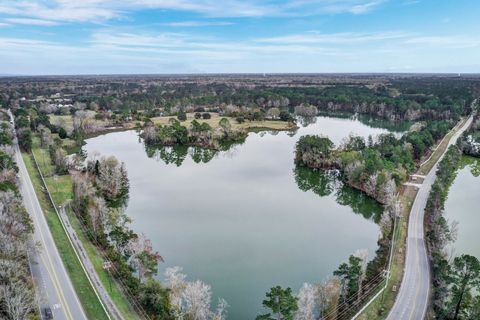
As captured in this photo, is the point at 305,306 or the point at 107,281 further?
the point at 107,281

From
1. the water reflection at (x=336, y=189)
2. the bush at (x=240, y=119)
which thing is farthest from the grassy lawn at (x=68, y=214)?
the bush at (x=240, y=119)

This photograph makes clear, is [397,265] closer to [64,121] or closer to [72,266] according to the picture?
[72,266]

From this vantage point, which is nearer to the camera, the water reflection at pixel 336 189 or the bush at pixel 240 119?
the water reflection at pixel 336 189

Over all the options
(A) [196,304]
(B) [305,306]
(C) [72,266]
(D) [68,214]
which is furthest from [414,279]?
(D) [68,214]

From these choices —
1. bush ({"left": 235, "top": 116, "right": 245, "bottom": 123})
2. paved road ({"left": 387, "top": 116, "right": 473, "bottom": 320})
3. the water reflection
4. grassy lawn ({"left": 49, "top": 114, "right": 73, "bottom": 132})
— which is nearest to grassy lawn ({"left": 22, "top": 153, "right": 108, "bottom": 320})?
paved road ({"left": 387, "top": 116, "right": 473, "bottom": 320})

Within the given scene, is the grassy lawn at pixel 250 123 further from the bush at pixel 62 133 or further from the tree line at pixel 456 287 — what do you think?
the tree line at pixel 456 287

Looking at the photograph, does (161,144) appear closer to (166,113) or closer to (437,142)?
(166,113)
